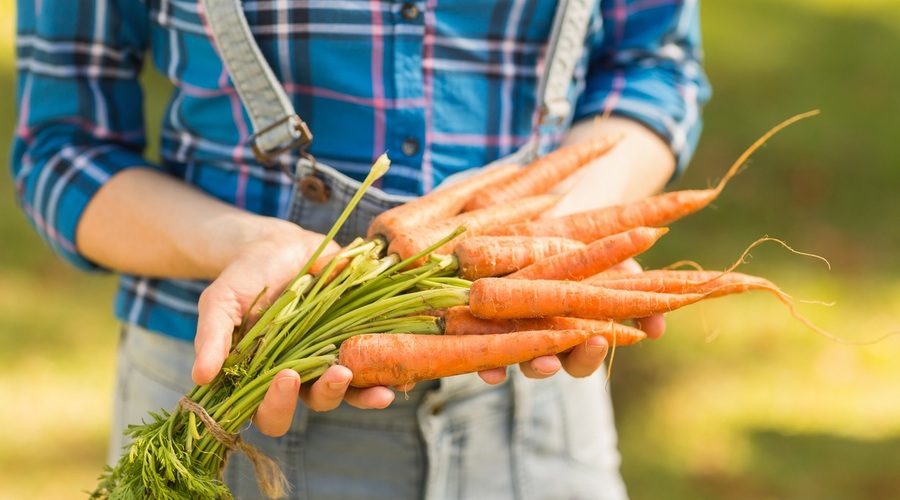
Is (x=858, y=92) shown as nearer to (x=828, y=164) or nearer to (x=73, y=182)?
(x=828, y=164)

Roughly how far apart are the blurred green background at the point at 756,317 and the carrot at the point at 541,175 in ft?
3.19

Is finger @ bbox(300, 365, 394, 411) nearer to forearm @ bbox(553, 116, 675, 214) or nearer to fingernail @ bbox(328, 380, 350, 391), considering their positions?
fingernail @ bbox(328, 380, 350, 391)

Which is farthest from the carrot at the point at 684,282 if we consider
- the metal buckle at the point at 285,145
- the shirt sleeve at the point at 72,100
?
the shirt sleeve at the point at 72,100

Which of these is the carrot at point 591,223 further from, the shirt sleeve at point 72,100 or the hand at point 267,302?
the shirt sleeve at point 72,100

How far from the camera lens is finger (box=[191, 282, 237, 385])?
124cm

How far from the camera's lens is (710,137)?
5199 mm

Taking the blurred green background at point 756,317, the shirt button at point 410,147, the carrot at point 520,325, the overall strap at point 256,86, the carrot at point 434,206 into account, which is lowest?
the blurred green background at point 756,317

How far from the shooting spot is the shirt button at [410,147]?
5.17 feet

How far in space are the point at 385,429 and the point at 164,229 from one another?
0.56 metres

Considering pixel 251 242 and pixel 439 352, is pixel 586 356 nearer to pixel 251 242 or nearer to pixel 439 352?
pixel 439 352

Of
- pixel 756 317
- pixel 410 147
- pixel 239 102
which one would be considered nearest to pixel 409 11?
pixel 410 147

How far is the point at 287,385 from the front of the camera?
4.18ft

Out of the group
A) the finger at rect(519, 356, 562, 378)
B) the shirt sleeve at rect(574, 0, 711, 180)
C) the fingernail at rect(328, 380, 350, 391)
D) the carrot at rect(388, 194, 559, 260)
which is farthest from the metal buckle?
the shirt sleeve at rect(574, 0, 711, 180)

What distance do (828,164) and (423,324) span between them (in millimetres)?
4325
